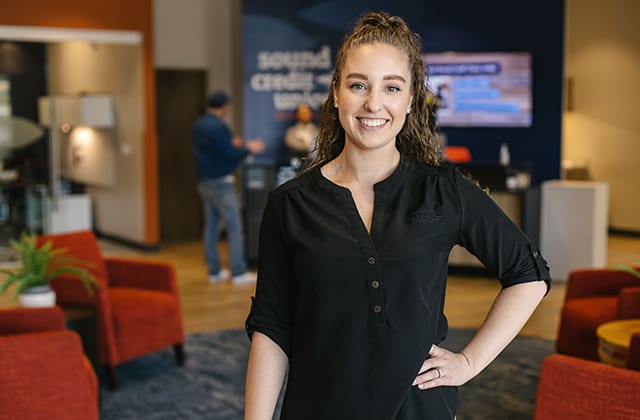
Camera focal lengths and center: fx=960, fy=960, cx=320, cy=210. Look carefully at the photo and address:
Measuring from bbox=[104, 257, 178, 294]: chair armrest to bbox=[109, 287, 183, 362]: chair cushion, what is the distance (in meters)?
0.07

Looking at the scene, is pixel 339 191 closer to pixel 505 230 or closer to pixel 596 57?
pixel 505 230

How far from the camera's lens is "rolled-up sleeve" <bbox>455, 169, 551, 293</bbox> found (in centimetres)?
202

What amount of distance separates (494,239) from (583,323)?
377 centimetres

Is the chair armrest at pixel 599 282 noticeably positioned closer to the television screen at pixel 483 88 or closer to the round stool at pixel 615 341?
the round stool at pixel 615 341

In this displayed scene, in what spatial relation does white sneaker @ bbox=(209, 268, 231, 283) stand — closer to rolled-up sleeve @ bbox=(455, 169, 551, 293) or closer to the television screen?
the television screen

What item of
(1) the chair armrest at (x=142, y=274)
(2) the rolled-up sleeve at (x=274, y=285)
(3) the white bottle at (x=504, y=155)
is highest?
(2) the rolled-up sleeve at (x=274, y=285)

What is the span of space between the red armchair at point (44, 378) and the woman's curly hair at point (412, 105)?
7.75 feet

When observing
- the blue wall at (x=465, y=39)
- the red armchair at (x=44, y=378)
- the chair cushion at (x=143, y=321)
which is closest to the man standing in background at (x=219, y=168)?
the blue wall at (x=465, y=39)

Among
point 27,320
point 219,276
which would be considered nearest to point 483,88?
point 219,276

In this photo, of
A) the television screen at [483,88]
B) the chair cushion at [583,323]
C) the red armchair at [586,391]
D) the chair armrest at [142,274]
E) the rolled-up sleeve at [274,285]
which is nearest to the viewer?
the rolled-up sleeve at [274,285]

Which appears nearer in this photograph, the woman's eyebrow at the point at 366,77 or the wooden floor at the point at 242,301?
the woman's eyebrow at the point at 366,77

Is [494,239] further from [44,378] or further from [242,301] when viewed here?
[242,301]

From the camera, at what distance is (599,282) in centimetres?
595

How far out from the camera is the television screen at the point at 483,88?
1035cm
